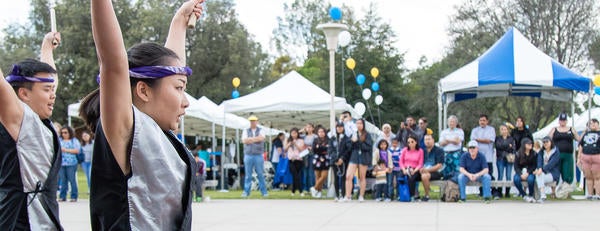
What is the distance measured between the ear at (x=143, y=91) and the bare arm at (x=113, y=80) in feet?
0.61

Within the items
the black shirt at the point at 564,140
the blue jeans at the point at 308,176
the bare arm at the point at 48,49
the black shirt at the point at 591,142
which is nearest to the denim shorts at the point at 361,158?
the blue jeans at the point at 308,176

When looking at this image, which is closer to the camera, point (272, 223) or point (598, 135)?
point (272, 223)

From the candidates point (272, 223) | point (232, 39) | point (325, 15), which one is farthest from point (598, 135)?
point (325, 15)

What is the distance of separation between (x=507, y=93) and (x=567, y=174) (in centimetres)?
235

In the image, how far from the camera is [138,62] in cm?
222

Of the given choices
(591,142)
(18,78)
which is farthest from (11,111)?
(591,142)

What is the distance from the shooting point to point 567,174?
48.2 feet

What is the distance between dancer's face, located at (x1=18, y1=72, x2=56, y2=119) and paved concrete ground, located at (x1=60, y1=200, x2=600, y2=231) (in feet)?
18.2

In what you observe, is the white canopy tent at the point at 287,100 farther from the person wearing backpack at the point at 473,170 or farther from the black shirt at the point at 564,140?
the black shirt at the point at 564,140

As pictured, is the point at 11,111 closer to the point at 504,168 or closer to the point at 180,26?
the point at 180,26

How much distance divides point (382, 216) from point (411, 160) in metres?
3.62

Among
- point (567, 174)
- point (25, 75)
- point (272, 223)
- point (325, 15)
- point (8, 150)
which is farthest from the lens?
point (325, 15)

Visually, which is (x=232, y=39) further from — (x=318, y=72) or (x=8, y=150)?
(x=8, y=150)

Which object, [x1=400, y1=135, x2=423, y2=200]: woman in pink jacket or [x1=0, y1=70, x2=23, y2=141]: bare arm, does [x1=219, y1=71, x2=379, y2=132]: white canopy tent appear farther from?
[x1=0, y1=70, x2=23, y2=141]: bare arm
